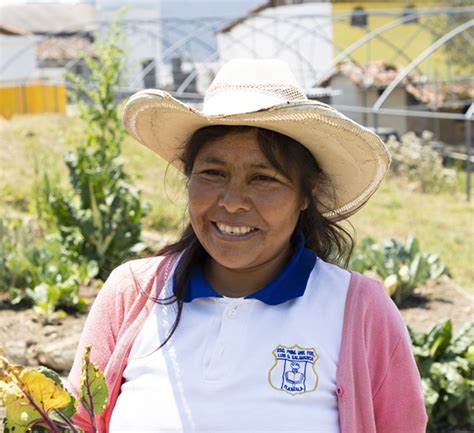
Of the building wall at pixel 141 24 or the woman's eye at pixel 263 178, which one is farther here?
the building wall at pixel 141 24

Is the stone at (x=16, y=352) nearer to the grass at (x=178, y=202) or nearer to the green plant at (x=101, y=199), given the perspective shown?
the green plant at (x=101, y=199)

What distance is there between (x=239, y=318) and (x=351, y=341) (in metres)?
0.24

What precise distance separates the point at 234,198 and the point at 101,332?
419 mm

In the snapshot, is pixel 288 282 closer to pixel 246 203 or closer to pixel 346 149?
pixel 246 203

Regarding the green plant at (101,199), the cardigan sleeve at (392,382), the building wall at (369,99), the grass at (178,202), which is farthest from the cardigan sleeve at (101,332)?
the building wall at (369,99)

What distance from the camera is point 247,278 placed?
6.72ft

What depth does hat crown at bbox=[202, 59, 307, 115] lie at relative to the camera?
190cm

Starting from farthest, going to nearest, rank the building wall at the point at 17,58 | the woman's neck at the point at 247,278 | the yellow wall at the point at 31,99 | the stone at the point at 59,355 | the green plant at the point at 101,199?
the building wall at the point at 17,58
the yellow wall at the point at 31,99
the green plant at the point at 101,199
the stone at the point at 59,355
the woman's neck at the point at 247,278

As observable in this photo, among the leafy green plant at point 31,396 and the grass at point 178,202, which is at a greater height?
the leafy green plant at point 31,396

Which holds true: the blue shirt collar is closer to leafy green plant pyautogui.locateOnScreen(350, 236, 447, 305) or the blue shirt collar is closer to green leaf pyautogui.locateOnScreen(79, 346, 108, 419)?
green leaf pyautogui.locateOnScreen(79, 346, 108, 419)

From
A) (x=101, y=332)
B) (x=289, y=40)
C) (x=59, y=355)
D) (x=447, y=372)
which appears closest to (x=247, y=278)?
(x=101, y=332)

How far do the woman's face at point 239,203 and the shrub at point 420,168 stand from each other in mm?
10004

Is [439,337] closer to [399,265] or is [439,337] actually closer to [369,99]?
[399,265]

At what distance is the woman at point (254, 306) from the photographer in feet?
5.94
